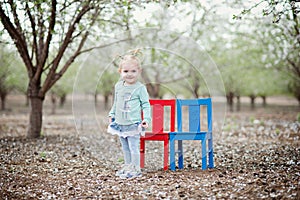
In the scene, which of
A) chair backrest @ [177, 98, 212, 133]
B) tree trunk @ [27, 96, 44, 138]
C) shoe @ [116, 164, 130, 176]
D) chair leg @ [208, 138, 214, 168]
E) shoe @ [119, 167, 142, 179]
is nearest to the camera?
shoe @ [119, 167, 142, 179]

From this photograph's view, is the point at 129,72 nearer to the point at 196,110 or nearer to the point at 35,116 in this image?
the point at 196,110

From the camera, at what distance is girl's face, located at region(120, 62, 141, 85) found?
6.39 m

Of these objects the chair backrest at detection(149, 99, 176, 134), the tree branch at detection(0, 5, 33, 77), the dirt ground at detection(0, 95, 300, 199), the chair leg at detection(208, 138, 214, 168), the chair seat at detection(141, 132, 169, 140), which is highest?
the tree branch at detection(0, 5, 33, 77)

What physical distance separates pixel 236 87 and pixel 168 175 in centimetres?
2447

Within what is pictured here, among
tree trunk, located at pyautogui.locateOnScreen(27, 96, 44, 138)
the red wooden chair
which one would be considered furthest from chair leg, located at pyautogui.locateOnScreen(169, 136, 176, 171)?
tree trunk, located at pyautogui.locateOnScreen(27, 96, 44, 138)

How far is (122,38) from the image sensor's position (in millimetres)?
10773

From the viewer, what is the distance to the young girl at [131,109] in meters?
6.32

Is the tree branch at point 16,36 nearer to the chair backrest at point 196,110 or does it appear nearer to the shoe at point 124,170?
the shoe at point 124,170

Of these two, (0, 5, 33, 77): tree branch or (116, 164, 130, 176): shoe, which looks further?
(0, 5, 33, 77): tree branch

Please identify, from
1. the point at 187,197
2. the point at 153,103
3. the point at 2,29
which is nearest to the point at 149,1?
the point at 153,103

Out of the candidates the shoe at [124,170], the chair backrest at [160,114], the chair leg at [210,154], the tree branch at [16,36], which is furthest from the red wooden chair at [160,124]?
the tree branch at [16,36]

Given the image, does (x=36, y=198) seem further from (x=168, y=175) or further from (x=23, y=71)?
(x=23, y=71)

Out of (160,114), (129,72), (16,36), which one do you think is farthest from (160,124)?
(16,36)

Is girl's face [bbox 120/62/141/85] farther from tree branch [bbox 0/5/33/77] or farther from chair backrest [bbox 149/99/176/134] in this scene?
tree branch [bbox 0/5/33/77]
